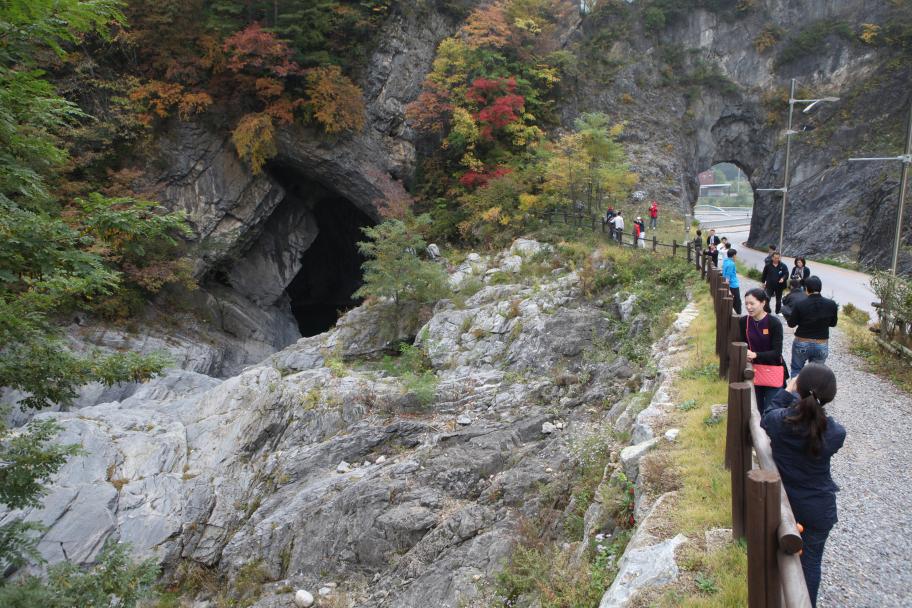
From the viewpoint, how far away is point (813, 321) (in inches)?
270

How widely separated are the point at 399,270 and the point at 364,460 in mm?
7683

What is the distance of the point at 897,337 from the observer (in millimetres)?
9727

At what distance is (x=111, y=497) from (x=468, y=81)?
810 inches

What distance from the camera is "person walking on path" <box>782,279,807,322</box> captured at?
7.11m

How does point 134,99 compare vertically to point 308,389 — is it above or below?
above

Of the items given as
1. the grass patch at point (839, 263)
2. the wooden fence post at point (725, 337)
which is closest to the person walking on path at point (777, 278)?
the wooden fence post at point (725, 337)

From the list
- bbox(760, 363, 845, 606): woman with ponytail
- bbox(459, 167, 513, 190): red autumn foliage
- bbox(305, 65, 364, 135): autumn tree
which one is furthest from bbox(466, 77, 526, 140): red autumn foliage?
bbox(760, 363, 845, 606): woman with ponytail

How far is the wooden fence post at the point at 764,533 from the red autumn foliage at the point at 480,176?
65.9 feet

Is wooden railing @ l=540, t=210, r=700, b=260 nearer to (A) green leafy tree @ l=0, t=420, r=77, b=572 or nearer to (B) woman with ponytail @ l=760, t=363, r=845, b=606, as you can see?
(B) woman with ponytail @ l=760, t=363, r=845, b=606

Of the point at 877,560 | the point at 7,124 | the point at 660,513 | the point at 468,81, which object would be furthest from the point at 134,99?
the point at 877,560

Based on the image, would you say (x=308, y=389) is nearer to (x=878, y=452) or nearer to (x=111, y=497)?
(x=111, y=497)

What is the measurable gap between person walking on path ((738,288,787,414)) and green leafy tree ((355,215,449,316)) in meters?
12.8

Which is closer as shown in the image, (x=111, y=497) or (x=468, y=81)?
(x=111, y=497)

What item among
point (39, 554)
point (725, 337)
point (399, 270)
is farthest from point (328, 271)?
point (39, 554)
